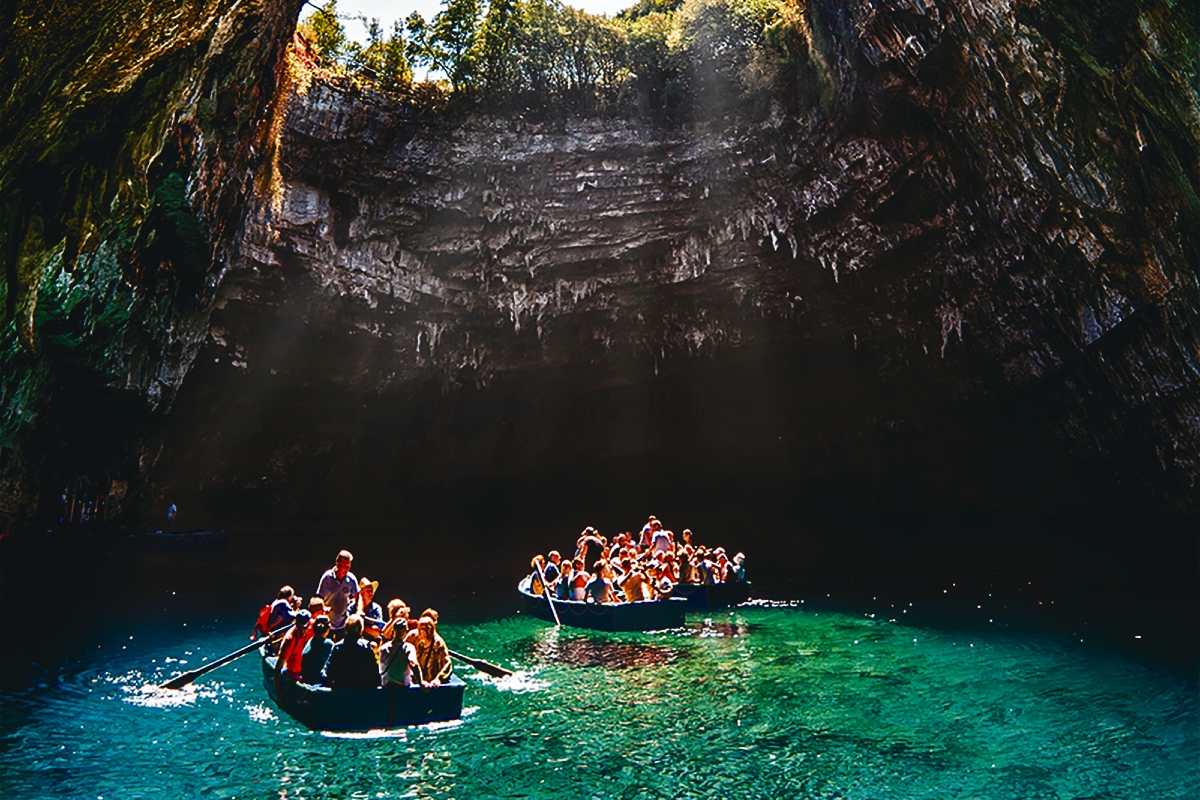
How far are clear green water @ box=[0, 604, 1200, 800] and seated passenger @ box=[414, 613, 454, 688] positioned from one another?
593mm

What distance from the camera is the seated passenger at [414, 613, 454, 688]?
802cm

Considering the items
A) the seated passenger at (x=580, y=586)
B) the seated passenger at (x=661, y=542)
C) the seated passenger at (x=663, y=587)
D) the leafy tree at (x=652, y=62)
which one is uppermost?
the leafy tree at (x=652, y=62)

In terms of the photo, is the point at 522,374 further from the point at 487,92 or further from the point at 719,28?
the point at 719,28

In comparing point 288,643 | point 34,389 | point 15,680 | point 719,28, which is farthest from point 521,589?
point 719,28

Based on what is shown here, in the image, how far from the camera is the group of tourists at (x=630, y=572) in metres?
13.7

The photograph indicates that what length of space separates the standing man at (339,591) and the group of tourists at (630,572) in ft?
18.3

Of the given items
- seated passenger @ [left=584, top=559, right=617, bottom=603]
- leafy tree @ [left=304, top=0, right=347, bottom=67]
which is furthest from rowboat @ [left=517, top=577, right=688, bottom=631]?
leafy tree @ [left=304, top=0, right=347, bottom=67]

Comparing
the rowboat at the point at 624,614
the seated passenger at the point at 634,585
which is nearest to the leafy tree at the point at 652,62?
the seated passenger at the point at 634,585

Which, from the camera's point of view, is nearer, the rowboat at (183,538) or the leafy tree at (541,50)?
the rowboat at (183,538)

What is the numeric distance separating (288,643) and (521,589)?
687cm

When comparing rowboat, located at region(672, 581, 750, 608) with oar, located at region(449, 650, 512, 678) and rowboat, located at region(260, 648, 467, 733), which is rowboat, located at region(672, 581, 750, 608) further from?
rowboat, located at region(260, 648, 467, 733)

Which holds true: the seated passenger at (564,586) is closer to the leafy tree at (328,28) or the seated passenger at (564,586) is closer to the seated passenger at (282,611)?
the seated passenger at (282,611)

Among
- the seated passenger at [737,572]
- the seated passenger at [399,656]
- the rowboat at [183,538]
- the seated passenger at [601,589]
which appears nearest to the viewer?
the seated passenger at [399,656]

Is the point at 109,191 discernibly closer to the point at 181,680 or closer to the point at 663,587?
the point at 181,680
